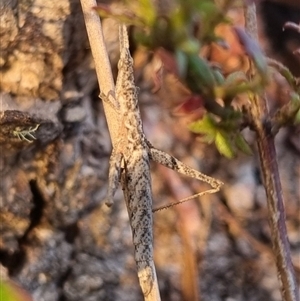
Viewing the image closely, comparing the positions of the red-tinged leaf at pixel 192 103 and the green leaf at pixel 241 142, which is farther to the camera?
the green leaf at pixel 241 142

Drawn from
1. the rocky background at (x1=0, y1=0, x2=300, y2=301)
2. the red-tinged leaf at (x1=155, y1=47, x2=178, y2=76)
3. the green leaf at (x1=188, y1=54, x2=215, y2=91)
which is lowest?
the rocky background at (x1=0, y1=0, x2=300, y2=301)

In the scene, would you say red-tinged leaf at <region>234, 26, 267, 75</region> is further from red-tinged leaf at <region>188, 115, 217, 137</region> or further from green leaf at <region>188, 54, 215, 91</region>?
red-tinged leaf at <region>188, 115, 217, 137</region>

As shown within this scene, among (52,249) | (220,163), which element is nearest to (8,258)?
(52,249)

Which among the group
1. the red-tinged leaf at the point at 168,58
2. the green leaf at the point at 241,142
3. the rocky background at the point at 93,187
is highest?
the red-tinged leaf at the point at 168,58

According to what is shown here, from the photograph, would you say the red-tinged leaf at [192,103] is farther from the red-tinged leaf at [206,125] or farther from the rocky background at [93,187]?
the rocky background at [93,187]

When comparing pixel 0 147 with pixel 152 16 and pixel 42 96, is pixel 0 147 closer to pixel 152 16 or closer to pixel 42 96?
pixel 42 96

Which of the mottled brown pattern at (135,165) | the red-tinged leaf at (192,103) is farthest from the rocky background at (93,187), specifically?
the red-tinged leaf at (192,103)

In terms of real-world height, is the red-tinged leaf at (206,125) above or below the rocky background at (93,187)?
above

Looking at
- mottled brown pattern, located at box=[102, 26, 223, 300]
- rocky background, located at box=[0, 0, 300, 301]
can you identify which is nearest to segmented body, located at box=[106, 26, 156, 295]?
mottled brown pattern, located at box=[102, 26, 223, 300]
